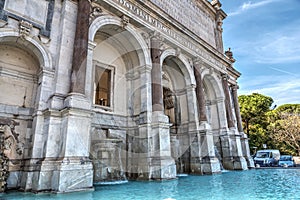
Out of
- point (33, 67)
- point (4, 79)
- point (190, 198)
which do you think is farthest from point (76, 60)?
point (190, 198)

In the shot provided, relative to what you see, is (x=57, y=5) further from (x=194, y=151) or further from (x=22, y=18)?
(x=194, y=151)

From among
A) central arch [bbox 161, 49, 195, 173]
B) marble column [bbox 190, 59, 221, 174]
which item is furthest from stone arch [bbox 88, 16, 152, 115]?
marble column [bbox 190, 59, 221, 174]

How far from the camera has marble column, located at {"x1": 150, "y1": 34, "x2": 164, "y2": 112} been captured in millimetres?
9078

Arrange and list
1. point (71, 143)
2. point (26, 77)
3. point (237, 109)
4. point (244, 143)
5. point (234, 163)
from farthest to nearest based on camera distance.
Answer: point (237, 109) < point (244, 143) < point (234, 163) < point (26, 77) < point (71, 143)

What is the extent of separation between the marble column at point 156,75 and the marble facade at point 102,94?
0.17 ft

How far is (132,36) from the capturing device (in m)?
9.55

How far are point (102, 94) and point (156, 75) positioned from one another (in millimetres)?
3025

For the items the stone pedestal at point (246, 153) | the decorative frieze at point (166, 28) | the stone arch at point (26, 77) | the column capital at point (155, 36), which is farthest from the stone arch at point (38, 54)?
the stone pedestal at point (246, 153)

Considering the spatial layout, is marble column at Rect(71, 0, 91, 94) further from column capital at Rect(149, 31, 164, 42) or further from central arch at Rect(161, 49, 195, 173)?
central arch at Rect(161, 49, 195, 173)

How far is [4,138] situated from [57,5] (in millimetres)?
5066

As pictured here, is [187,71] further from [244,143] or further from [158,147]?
[244,143]

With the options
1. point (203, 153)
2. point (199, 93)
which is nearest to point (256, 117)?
point (199, 93)

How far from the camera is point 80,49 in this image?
6.84 metres

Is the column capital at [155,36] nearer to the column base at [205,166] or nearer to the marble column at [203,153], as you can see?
the marble column at [203,153]
